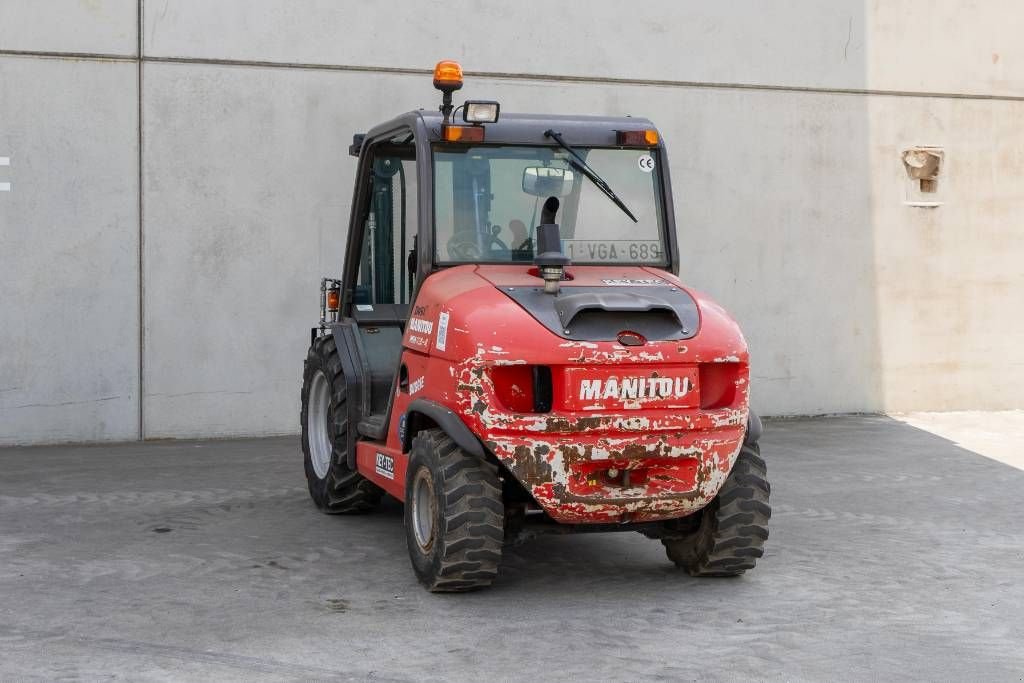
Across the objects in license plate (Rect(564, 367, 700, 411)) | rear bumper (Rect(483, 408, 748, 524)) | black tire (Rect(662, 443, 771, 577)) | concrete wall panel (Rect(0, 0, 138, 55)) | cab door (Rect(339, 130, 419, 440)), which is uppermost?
concrete wall panel (Rect(0, 0, 138, 55))

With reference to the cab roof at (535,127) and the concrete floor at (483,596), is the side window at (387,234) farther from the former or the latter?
the concrete floor at (483,596)

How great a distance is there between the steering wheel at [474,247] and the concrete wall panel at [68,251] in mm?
4856

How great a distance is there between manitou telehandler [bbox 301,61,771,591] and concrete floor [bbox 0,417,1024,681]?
335mm

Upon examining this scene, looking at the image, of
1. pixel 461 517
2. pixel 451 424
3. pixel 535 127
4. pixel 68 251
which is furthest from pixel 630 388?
pixel 68 251

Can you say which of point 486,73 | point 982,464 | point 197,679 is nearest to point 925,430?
point 982,464

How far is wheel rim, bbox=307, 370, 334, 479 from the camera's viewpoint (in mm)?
8008

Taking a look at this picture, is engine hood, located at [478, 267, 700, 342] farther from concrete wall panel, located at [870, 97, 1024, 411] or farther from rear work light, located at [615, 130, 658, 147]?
concrete wall panel, located at [870, 97, 1024, 411]

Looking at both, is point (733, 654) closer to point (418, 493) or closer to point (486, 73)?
point (418, 493)

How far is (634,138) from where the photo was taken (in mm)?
6656

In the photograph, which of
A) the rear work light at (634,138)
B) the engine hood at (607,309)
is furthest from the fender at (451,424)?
the rear work light at (634,138)

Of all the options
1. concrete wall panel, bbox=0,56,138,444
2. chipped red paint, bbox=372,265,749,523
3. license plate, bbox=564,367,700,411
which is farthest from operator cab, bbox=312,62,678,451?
concrete wall panel, bbox=0,56,138,444

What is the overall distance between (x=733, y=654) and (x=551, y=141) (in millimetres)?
2732

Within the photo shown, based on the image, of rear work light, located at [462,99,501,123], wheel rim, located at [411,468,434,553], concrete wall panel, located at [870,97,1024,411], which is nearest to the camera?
wheel rim, located at [411,468,434,553]

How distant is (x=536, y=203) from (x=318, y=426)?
2355 mm
